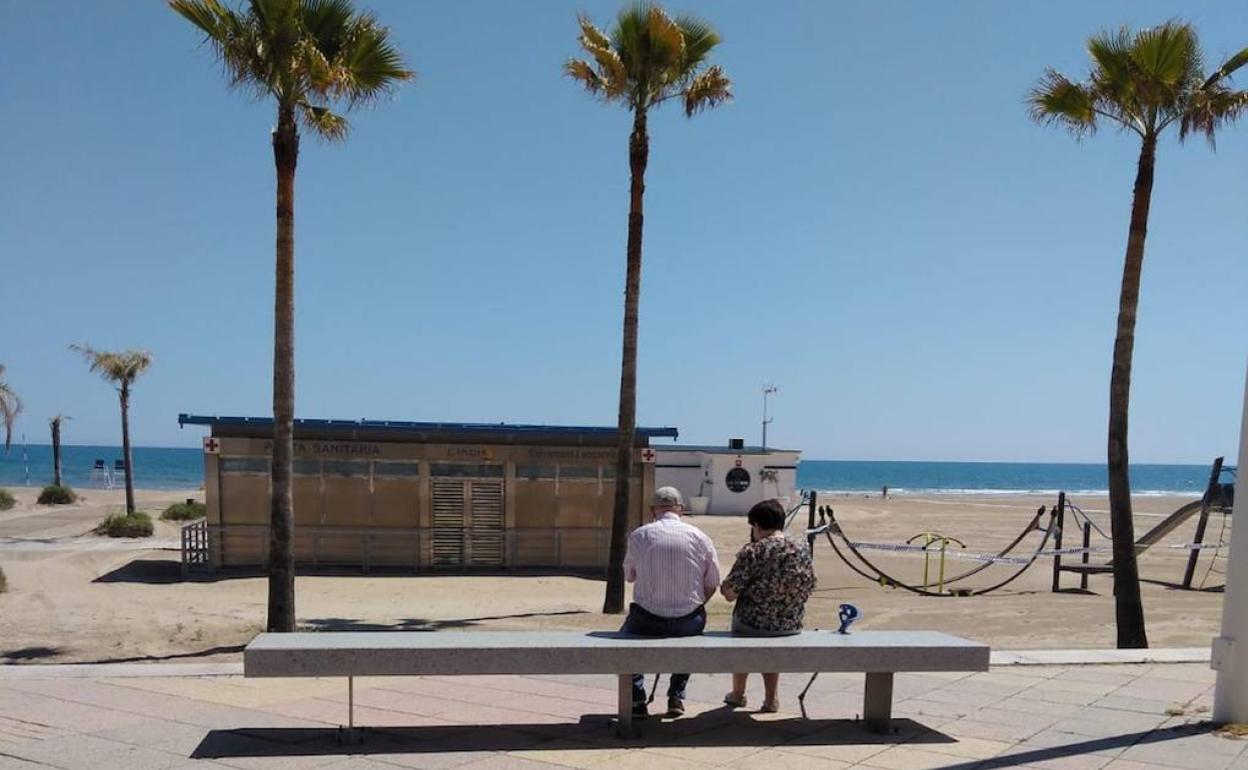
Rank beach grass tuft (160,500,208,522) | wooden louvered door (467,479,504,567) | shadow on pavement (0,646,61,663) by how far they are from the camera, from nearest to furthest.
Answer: shadow on pavement (0,646,61,663) < wooden louvered door (467,479,504,567) < beach grass tuft (160,500,208,522)

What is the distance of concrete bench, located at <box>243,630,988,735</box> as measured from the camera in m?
6.07

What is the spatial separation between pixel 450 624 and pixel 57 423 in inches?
1495

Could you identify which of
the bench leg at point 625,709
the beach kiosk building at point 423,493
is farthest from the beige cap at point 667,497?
the beach kiosk building at point 423,493

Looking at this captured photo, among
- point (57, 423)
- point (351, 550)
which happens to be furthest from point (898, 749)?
point (57, 423)

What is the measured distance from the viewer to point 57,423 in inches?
1789

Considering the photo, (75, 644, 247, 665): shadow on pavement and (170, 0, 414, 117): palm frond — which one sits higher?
(170, 0, 414, 117): palm frond

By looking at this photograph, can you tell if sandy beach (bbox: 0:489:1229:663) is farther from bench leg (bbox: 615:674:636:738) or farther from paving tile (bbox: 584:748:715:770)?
paving tile (bbox: 584:748:715:770)

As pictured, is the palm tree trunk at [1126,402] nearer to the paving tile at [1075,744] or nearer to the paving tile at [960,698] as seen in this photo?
the paving tile at [960,698]

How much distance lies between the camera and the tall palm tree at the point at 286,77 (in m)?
11.3

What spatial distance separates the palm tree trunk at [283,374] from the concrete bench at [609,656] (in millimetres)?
5456

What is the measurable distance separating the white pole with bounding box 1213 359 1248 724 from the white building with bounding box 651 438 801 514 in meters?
33.8

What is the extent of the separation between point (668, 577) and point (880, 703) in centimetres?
160

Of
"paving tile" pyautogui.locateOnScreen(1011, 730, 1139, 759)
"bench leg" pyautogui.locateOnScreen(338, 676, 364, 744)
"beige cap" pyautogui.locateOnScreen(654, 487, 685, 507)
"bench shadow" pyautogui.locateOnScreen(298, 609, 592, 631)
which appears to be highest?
"beige cap" pyautogui.locateOnScreen(654, 487, 685, 507)

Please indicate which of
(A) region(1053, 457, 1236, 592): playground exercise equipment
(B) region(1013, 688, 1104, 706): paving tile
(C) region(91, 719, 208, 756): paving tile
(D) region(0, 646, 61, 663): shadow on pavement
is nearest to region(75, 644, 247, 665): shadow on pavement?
(D) region(0, 646, 61, 663): shadow on pavement
